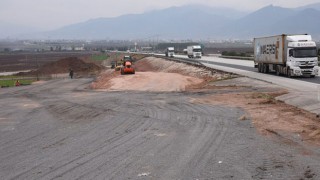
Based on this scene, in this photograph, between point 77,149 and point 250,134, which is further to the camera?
point 250,134

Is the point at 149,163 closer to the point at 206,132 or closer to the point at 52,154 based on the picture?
the point at 52,154

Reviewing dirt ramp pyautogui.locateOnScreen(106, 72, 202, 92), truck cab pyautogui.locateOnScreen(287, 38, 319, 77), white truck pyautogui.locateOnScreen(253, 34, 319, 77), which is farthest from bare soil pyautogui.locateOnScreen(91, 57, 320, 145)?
truck cab pyautogui.locateOnScreen(287, 38, 319, 77)

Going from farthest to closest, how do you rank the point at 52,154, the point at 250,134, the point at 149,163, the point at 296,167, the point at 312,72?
the point at 312,72, the point at 250,134, the point at 52,154, the point at 149,163, the point at 296,167

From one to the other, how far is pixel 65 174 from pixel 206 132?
6951 millimetres

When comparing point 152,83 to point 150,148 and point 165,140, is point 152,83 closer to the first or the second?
point 165,140

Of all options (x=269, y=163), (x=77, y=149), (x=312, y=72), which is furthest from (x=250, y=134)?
(x=312, y=72)

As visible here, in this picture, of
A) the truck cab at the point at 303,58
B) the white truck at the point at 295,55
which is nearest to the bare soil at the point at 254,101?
the white truck at the point at 295,55

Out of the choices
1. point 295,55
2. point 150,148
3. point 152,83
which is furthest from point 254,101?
point 152,83

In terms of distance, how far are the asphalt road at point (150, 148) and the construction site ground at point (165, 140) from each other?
0.03 m

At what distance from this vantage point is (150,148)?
15.5m

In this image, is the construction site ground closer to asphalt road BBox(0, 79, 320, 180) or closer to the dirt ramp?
asphalt road BBox(0, 79, 320, 180)

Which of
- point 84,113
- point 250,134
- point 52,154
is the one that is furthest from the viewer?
point 84,113

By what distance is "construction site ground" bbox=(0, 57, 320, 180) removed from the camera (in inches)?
495

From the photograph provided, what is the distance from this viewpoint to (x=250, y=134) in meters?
17.5
